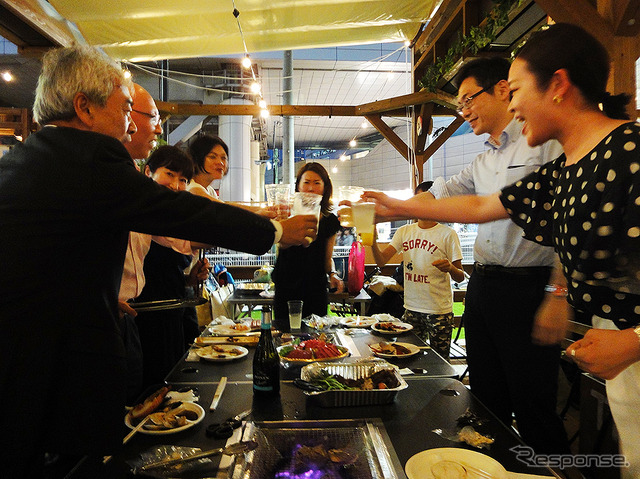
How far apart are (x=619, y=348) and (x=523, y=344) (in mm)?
888

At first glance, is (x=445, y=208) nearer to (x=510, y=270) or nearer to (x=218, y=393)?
(x=510, y=270)

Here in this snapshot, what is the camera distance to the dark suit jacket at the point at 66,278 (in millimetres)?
1105

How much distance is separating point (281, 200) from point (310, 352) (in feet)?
2.58

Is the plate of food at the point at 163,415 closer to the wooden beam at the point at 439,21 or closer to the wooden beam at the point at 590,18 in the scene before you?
the wooden beam at the point at 590,18

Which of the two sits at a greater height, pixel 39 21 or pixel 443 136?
pixel 39 21

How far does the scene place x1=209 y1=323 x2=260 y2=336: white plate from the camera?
2525mm

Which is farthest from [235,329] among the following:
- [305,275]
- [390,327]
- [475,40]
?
[475,40]

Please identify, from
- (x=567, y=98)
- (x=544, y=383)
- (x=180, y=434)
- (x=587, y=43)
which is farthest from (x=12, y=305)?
(x=544, y=383)

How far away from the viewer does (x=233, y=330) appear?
103 inches

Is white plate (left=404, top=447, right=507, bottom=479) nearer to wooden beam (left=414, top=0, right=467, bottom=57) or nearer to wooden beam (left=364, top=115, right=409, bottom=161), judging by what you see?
wooden beam (left=414, top=0, right=467, bottom=57)

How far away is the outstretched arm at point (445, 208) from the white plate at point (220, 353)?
96 centimetres

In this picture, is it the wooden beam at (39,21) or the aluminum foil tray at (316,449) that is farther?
the wooden beam at (39,21)

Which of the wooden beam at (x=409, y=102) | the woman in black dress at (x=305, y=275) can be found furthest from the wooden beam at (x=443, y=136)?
the woman in black dress at (x=305, y=275)

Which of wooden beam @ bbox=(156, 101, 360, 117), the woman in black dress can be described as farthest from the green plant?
the woman in black dress
